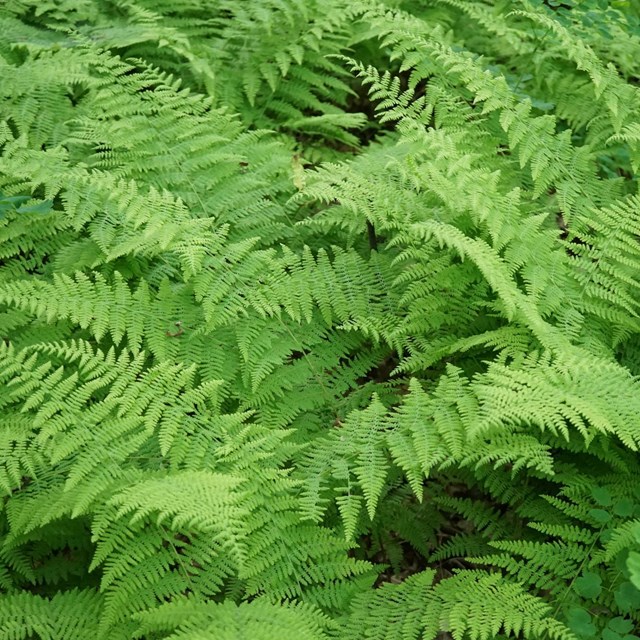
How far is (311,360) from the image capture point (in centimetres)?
328

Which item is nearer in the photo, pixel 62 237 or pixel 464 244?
pixel 464 244

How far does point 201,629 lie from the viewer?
2340 millimetres

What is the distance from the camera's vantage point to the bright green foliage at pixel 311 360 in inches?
102

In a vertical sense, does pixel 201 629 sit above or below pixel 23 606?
above

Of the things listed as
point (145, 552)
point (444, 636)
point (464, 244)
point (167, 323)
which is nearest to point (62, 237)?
point (167, 323)

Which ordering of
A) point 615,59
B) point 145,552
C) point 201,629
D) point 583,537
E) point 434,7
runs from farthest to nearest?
point 434,7, point 615,59, point 583,537, point 145,552, point 201,629

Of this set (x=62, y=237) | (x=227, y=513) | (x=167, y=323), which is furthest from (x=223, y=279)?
(x=227, y=513)

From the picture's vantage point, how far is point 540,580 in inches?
107

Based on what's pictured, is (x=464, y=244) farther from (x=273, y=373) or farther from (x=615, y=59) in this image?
(x=615, y=59)

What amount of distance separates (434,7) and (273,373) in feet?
10.7

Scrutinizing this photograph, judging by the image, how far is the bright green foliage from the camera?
102 inches

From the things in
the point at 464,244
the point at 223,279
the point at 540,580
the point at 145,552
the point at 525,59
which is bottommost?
the point at 145,552

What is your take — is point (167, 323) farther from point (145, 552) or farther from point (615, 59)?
point (615, 59)

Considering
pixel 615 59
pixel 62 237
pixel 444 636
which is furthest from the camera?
pixel 615 59
